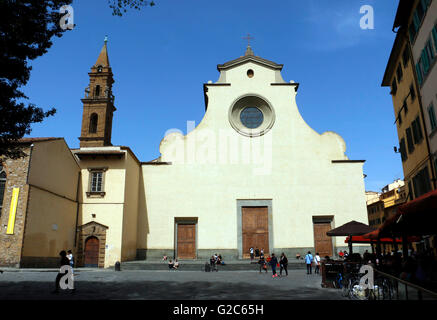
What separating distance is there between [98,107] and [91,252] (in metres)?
21.2

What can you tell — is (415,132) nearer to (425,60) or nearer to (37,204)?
(425,60)

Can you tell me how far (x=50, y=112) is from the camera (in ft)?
31.3

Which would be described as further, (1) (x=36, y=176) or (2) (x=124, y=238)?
(2) (x=124, y=238)

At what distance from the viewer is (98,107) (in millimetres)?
40812

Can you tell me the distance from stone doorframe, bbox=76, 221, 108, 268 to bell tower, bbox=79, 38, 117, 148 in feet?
53.4

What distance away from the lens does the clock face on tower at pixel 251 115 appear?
29.3m

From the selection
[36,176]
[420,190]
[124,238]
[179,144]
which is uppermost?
[179,144]

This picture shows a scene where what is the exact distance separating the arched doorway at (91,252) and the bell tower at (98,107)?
16845mm

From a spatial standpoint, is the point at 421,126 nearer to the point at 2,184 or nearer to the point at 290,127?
the point at 290,127

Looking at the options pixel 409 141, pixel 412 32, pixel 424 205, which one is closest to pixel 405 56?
pixel 412 32
